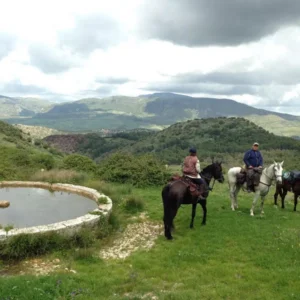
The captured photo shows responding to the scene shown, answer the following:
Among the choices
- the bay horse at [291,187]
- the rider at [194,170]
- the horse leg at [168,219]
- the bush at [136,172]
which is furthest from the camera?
the bush at [136,172]

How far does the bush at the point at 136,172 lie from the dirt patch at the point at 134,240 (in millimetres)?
9304

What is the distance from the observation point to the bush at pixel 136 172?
23031mm

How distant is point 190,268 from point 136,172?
47.9ft

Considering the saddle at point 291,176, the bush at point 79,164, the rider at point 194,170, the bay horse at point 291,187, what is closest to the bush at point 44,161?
the bush at point 79,164

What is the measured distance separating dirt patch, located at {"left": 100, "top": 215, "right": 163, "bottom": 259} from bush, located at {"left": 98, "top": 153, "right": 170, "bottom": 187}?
30.5 ft

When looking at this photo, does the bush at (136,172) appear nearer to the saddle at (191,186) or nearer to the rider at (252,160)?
the rider at (252,160)

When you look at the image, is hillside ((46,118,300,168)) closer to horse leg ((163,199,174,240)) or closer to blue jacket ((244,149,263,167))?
blue jacket ((244,149,263,167))

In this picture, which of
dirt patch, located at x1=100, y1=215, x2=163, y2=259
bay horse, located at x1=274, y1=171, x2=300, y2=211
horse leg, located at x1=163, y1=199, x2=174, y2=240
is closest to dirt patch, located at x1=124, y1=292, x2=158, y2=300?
dirt patch, located at x1=100, y1=215, x2=163, y2=259

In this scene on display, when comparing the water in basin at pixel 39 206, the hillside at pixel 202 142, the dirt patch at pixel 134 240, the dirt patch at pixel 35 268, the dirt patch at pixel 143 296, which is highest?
the dirt patch at pixel 143 296

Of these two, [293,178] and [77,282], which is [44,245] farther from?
[293,178]

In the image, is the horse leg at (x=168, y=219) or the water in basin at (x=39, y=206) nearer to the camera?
the horse leg at (x=168, y=219)

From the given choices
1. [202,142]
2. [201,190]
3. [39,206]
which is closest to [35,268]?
[39,206]

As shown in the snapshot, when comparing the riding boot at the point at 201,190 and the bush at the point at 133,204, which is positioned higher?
the riding boot at the point at 201,190

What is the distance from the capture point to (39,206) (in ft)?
44.7
